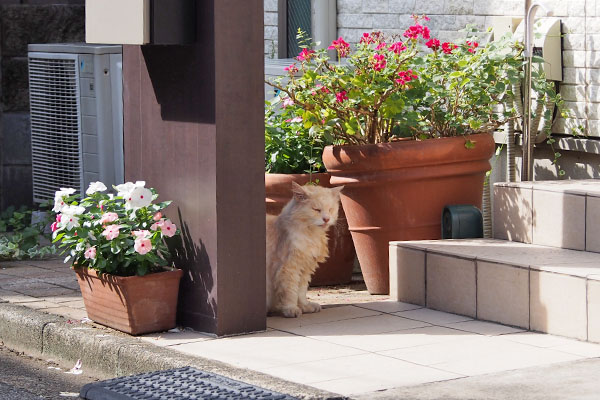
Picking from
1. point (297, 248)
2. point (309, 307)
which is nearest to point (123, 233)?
point (297, 248)

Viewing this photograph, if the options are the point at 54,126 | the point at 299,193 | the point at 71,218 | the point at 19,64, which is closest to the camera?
the point at 71,218

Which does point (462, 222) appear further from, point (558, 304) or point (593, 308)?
point (593, 308)

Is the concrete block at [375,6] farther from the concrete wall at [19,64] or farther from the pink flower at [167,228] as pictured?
the pink flower at [167,228]

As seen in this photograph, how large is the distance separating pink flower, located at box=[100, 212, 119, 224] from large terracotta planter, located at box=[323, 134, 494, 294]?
1.47 metres

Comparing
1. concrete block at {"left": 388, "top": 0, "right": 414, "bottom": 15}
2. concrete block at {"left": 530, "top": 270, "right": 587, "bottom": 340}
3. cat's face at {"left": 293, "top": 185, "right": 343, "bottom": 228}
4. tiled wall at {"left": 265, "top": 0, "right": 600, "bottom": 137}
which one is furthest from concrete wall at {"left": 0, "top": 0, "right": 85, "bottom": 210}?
concrete block at {"left": 530, "top": 270, "right": 587, "bottom": 340}

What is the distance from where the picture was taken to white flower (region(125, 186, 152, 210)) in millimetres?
5496

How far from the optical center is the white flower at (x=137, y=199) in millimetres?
5496

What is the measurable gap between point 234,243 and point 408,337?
3.01 ft

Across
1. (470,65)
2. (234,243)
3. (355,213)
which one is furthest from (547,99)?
Answer: (234,243)

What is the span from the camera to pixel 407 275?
6.14 m

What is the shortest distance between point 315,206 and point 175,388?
1.57 m

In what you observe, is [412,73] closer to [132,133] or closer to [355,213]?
[355,213]

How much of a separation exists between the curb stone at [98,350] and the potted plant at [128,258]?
0.45 ft

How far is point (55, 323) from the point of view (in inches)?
225
